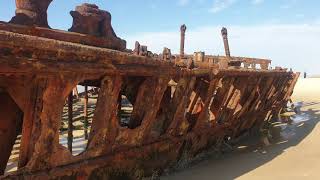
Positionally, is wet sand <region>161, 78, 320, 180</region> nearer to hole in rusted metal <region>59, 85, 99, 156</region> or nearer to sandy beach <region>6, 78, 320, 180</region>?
sandy beach <region>6, 78, 320, 180</region>

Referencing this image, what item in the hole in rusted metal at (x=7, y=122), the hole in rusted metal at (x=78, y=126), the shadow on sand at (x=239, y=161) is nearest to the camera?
the hole in rusted metal at (x=7, y=122)

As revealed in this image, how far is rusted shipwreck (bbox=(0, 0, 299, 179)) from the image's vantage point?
338 centimetres

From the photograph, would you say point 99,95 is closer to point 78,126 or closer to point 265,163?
point 265,163

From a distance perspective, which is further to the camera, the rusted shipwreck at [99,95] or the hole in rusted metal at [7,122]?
the hole in rusted metal at [7,122]

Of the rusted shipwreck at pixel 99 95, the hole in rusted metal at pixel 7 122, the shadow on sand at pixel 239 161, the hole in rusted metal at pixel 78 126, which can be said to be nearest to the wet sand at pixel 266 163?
the shadow on sand at pixel 239 161

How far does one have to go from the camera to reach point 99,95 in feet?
13.6

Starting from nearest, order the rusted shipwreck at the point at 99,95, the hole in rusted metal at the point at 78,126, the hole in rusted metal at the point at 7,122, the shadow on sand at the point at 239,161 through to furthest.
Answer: the rusted shipwreck at the point at 99,95 → the hole in rusted metal at the point at 7,122 → the shadow on sand at the point at 239,161 → the hole in rusted metal at the point at 78,126

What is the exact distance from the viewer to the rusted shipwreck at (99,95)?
338 cm

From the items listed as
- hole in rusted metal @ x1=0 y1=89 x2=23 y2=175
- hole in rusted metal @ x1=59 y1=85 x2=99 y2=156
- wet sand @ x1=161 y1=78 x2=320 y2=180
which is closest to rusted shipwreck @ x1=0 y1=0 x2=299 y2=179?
hole in rusted metal @ x1=0 y1=89 x2=23 y2=175

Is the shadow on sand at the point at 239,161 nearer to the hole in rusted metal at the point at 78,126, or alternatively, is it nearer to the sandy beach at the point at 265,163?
the sandy beach at the point at 265,163

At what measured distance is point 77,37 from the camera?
4.38 meters

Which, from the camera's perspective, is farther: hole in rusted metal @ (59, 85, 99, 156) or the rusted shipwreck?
hole in rusted metal @ (59, 85, 99, 156)

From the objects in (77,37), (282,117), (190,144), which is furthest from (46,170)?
(282,117)

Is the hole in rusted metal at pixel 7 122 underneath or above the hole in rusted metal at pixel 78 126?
above
